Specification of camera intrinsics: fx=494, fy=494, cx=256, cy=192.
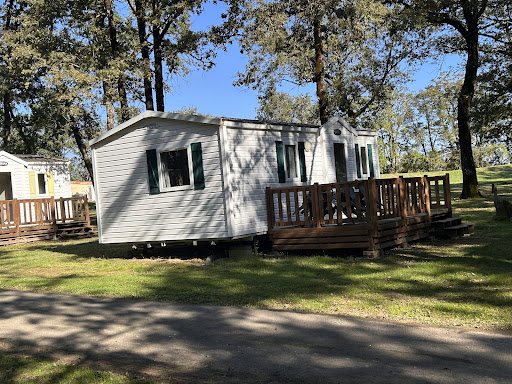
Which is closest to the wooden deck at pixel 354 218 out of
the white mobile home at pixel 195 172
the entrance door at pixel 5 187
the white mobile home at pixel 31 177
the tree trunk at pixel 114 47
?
the white mobile home at pixel 195 172

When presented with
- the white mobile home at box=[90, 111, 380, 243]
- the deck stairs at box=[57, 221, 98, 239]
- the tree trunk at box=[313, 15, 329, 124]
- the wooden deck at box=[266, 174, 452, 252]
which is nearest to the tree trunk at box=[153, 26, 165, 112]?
the deck stairs at box=[57, 221, 98, 239]

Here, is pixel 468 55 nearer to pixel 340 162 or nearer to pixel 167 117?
pixel 340 162

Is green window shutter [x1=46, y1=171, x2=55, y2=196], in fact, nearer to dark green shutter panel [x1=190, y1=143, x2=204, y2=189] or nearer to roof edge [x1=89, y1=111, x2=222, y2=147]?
roof edge [x1=89, y1=111, x2=222, y2=147]

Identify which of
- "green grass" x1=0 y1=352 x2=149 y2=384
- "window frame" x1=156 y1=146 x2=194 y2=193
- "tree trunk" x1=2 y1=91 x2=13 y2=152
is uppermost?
"tree trunk" x1=2 y1=91 x2=13 y2=152

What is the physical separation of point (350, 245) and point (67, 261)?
727cm

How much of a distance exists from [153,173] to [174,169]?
510 mm

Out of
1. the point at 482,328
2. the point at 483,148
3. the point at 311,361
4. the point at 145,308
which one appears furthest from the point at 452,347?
the point at 483,148

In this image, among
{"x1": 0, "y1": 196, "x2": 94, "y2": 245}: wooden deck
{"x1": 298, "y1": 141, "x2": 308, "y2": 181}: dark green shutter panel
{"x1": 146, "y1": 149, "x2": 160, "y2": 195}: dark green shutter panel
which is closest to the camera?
{"x1": 146, "y1": 149, "x2": 160, "y2": 195}: dark green shutter panel

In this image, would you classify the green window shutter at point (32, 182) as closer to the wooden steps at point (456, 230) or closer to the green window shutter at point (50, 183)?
the green window shutter at point (50, 183)

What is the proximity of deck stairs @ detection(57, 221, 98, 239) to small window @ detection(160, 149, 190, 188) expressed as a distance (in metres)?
9.96

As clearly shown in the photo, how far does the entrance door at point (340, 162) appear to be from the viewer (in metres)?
14.4

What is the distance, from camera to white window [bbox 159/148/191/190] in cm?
1130

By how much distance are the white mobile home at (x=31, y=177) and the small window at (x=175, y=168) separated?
1273cm

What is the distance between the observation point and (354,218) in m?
9.91
